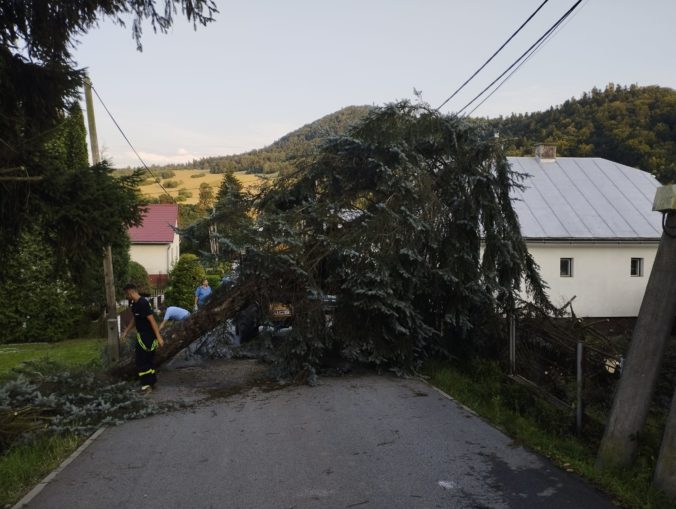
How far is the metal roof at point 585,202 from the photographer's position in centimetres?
2115

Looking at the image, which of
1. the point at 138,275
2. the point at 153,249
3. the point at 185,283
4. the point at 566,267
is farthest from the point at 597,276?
the point at 153,249

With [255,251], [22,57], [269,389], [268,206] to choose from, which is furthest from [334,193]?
[22,57]

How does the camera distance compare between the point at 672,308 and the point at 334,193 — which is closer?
the point at 672,308

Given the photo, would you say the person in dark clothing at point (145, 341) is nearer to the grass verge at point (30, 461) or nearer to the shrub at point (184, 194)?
the grass verge at point (30, 461)

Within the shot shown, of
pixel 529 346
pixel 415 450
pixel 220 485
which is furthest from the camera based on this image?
pixel 529 346

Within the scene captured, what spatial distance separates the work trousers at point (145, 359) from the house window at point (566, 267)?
16.8m

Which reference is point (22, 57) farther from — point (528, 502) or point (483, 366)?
point (483, 366)

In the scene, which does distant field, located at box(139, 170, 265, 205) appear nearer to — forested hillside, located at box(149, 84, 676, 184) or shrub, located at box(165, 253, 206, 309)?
forested hillside, located at box(149, 84, 676, 184)

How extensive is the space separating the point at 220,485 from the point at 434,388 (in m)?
4.14

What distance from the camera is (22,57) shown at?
5.66 meters

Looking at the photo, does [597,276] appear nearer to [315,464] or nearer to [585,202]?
[585,202]

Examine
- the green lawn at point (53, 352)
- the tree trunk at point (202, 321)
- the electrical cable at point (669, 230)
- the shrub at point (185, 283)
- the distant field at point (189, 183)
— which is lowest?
the green lawn at point (53, 352)

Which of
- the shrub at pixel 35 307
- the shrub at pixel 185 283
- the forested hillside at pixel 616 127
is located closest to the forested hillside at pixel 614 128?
the forested hillside at pixel 616 127

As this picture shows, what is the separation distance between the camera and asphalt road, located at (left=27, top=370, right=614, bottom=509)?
14.7 ft
